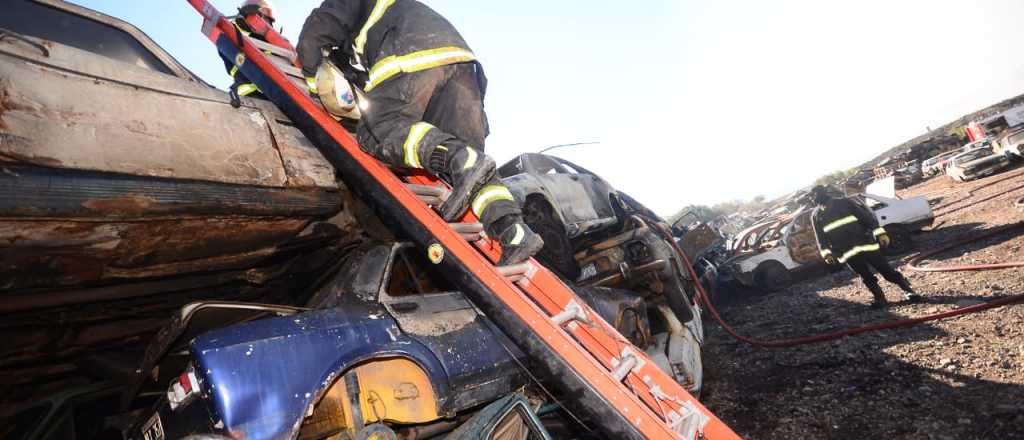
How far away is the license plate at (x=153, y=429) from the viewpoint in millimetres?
1641

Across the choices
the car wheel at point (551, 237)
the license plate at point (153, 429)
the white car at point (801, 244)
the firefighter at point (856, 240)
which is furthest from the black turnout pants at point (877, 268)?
the license plate at point (153, 429)

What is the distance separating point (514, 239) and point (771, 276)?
6.72m

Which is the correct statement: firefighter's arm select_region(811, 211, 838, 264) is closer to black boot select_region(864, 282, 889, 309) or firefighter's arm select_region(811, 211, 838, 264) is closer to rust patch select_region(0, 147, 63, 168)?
black boot select_region(864, 282, 889, 309)

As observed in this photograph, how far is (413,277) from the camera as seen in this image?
2.41 m

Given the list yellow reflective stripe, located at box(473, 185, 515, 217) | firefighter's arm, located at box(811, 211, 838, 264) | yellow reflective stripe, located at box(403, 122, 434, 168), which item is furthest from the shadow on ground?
yellow reflective stripe, located at box(403, 122, 434, 168)

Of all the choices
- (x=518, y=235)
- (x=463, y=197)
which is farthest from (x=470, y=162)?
(x=518, y=235)

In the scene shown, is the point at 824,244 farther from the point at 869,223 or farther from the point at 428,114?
the point at 428,114

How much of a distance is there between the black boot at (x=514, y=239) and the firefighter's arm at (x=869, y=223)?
16.7ft

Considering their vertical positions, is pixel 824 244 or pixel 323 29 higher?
pixel 323 29

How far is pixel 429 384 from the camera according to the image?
1973 millimetres

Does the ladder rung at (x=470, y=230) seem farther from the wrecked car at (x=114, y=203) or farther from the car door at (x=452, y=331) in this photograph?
the wrecked car at (x=114, y=203)

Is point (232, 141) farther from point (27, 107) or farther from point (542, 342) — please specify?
point (542, 342)

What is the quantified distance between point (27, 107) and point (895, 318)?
618 centimetres

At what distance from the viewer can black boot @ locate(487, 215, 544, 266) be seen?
1909 millimetres
